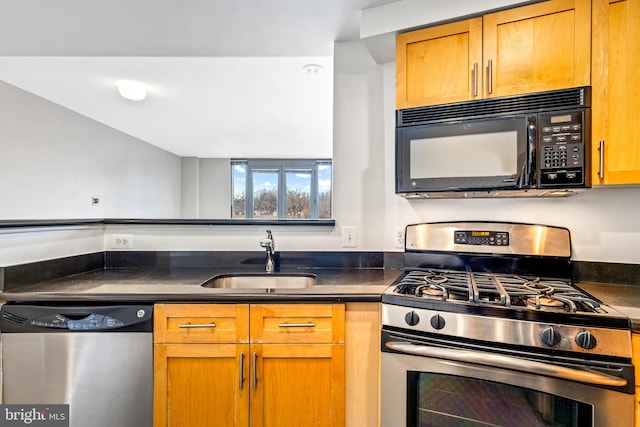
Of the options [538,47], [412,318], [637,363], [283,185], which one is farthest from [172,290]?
[283,185]

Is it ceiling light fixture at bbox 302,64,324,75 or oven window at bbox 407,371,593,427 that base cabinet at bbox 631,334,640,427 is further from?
ceiling light fixture at bbox 302,64,324,75

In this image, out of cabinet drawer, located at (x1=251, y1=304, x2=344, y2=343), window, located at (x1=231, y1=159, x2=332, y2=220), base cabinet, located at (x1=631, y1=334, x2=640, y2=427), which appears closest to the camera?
base cabinet, located at (x1=631, y1=334, x2=640, y2=427)

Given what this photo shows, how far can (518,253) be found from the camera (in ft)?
5.52

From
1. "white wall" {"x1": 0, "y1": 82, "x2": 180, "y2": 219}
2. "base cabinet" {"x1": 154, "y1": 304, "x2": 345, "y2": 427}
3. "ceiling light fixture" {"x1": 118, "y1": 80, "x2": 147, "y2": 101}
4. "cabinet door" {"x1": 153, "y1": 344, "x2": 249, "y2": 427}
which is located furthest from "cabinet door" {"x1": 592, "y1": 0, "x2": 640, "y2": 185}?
"white wall" {"x1": 0, "y1": 82, "x2": 180, "y2": 219}

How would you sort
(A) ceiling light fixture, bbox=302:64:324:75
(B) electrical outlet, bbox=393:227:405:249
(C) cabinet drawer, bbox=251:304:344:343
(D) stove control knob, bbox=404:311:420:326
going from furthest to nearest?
(A) ceiling light fixture, bbox=302:64:324:75, (B) electrical outlet, bbox=393:227:405:249, (C) cabinet drawer, bbox=251:304:344:343, (D) stove control knob, bbox=404:311:420:326

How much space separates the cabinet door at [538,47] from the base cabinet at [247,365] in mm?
1255

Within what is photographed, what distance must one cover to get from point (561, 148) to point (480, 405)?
1.04 m

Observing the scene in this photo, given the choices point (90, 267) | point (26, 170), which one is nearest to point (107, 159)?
point (26, 170)

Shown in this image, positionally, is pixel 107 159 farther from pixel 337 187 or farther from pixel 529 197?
pixel 529 197

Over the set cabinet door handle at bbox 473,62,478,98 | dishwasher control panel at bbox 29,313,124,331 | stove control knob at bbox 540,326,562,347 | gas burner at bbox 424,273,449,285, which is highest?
cabinet door handle at bbox 473,62,478,98

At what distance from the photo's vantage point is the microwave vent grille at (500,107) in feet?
4.47

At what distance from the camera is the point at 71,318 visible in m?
1.36

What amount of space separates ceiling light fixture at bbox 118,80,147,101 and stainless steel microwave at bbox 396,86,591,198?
2.72 meters

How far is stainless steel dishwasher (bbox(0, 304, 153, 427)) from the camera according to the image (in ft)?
4.44
